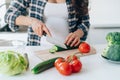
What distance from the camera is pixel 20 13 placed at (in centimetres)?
160

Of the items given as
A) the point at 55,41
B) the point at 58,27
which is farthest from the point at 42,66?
the point at 58,27

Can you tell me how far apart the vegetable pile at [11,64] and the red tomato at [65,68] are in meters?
0.16

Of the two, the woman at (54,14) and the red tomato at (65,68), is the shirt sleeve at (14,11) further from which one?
the red tomato at (65,68)

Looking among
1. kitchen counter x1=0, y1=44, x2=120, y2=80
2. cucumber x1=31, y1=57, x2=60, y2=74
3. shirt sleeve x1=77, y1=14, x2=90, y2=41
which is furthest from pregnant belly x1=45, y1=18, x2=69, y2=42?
cucumber x1=31, y1=57, x2=60, y2=74

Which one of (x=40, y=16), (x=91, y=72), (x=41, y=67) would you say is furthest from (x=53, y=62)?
(x=40, y=16)

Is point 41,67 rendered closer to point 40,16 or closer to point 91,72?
point 91,72

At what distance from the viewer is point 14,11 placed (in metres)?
1.56

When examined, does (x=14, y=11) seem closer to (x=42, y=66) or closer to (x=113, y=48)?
(x=42, y=66)

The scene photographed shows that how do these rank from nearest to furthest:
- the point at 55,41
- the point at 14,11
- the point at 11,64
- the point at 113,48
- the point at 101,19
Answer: the point at 11,64 < the point at 113,48 < the point at 55,41 < the point at 14,11 < the point at 101,19

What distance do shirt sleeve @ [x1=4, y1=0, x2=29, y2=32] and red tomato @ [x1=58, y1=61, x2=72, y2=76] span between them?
0.65 meters

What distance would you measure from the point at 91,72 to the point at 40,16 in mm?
691

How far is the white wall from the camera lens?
252 cm

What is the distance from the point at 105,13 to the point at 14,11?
4.15ft

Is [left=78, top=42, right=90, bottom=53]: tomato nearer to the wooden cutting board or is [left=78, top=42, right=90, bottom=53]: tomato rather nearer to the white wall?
the wooden cutting board
